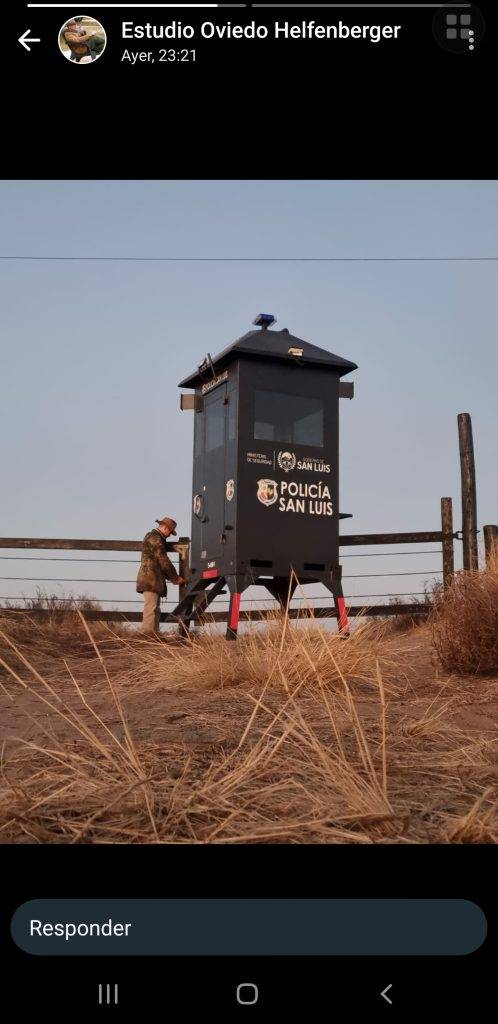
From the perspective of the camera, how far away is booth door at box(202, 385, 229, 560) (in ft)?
29.6

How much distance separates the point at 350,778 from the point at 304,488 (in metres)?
6.74

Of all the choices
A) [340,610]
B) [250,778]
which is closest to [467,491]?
[340,610]

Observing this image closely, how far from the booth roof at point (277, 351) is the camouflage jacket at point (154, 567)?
2971 mm

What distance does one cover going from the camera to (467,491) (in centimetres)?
1247

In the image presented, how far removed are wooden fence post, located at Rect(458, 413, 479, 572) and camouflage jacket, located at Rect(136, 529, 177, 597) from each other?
4.41 m

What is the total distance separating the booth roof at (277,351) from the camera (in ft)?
28.9

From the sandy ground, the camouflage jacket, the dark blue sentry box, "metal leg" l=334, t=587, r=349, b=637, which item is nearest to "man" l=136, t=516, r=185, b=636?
the camouflage jacket

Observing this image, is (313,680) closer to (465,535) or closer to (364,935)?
(364,935)

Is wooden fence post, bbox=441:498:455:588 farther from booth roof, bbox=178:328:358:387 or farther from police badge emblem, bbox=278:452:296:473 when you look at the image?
police badge emblem, bbox=278:452:296:473

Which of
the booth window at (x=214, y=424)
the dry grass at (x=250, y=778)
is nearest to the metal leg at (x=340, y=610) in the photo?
the booth window at (x=214, y=424)
